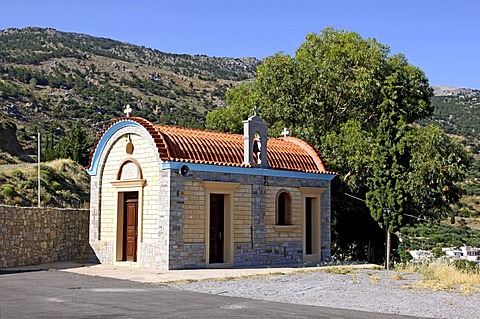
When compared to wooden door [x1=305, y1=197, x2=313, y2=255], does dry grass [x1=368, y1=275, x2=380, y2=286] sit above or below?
below

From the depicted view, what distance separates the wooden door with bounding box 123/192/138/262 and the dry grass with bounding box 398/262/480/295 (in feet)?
29.2

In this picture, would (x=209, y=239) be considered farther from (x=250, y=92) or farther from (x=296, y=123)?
(x=250, y=92)

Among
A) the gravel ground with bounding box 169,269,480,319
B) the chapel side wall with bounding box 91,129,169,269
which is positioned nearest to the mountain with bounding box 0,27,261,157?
the chapel side wall with bounding box 91,129,169,269

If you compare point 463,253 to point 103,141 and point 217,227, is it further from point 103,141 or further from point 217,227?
point 103,141

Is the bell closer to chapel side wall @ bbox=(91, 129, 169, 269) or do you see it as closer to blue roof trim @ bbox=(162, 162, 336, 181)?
blue roof trim @ bbox=(162, 162, 336, 181)

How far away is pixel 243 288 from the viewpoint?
1438 cm

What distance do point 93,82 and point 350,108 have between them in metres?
48.7

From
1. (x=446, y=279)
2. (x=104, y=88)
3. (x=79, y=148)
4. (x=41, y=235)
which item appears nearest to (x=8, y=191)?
(x=41, y=235)

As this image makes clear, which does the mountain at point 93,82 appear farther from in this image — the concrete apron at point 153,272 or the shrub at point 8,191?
the concrete apron at point 153,272

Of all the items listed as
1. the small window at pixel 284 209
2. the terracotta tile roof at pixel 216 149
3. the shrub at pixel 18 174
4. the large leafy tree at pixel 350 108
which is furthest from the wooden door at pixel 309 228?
the shrub at pixel 18 174

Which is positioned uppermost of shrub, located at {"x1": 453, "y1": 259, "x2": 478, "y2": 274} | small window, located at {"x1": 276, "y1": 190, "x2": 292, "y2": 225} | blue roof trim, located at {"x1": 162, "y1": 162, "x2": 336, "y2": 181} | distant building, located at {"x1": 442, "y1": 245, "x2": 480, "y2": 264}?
blue roof trim, located at {"x1": 162, "y1": 162, "x2": 336, "y2": 181}

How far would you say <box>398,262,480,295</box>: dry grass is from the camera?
15008 millimetres

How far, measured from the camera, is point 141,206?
762 inches

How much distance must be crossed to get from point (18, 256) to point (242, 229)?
7103 millimetres
